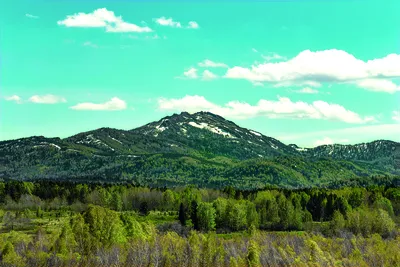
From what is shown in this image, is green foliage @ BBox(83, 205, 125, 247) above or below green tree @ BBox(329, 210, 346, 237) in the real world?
above

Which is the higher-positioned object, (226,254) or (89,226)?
(89,226)

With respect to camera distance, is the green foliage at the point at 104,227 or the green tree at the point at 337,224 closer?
the green foliage at the point at 104,227

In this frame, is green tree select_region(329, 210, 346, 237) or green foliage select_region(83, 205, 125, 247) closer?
green foliage select_region(83, 205, 125, 247)

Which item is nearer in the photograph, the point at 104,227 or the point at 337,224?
the point at 104,227

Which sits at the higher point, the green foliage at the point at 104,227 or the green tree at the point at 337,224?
the green foliage at the point at 104,227

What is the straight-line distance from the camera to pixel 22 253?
372 ft

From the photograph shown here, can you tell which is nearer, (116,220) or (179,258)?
(179,258)

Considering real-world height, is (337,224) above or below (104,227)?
below

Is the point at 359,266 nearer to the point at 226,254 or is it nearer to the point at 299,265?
the point at 299,265

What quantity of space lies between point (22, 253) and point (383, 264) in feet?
295

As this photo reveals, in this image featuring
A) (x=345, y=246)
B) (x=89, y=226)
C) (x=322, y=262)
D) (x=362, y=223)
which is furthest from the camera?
(x=362, y=223)

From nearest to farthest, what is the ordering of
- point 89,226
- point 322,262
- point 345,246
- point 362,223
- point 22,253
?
point 322,262 → point 22,253 → point 89,226 → point 345,246 → point 362,223

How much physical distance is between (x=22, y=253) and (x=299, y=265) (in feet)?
233

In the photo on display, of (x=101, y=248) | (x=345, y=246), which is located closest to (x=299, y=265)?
(x=345, y=246)
